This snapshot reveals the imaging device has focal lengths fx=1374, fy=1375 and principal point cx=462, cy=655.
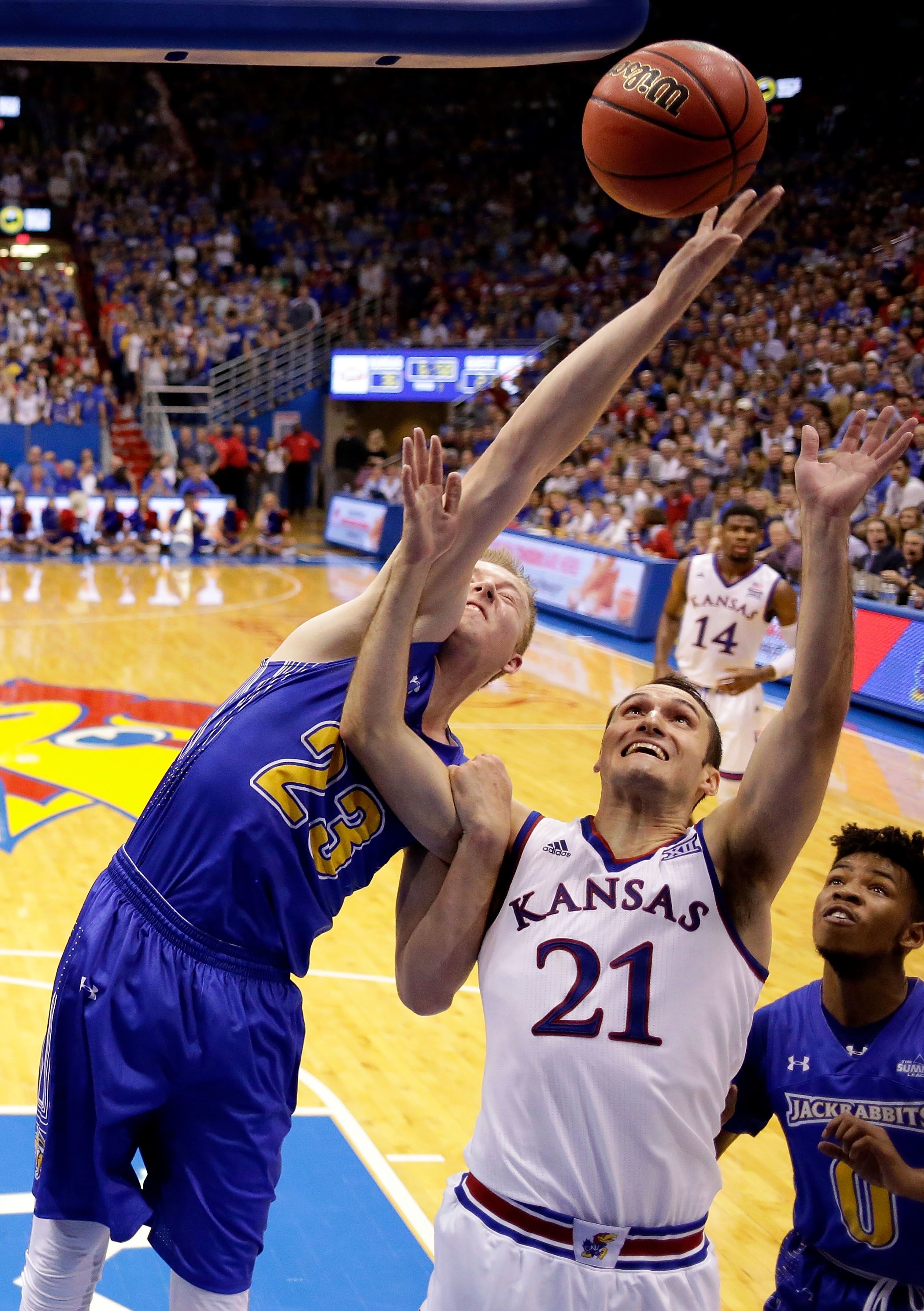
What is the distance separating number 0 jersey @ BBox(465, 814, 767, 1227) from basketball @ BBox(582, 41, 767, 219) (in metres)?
1.77

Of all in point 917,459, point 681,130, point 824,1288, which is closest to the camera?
point 824,1288

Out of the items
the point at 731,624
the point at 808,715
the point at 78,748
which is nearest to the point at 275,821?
the point at 808,715

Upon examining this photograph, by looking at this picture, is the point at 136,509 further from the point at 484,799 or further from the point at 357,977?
the point at 484,799

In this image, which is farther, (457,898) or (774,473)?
(774,473)

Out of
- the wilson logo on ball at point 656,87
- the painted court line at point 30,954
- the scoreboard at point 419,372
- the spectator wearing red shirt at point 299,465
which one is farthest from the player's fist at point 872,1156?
the spectator wearing red shirt at point 299,465

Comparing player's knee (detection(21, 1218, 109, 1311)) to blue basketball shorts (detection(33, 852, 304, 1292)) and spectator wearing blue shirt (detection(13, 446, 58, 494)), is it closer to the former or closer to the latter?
blue basketball shorts (detection(33, 852, 304, 1292))

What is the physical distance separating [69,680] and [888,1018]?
30.3ft

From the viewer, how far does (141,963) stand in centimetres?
242

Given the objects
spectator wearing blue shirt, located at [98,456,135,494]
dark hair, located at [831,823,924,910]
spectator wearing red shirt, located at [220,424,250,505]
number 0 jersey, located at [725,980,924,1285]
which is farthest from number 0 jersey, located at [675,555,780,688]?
spectator wearing red shirt, located at [220,424,250,505]

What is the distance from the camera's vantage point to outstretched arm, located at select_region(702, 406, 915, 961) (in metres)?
2.09

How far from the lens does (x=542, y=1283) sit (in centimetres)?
207

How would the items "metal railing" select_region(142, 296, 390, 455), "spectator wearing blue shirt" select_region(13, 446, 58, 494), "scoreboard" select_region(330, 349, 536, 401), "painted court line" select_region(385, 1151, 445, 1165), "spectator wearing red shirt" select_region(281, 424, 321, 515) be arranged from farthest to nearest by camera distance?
"spectator wearing red shirt" select_region(281, 424, 321, 515), "metal railing" select_region(142, 296, 390, 455), "scoreboard" select_region(330, 349, 536, 401), "spectator wearing blue shirt" select_region(13, 446, 58, 494), "painted court line" select_region(385, 1151, 445, 1165)

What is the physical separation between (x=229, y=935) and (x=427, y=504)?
832 millimetres

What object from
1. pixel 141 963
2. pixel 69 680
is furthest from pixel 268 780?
pixel 69 680
